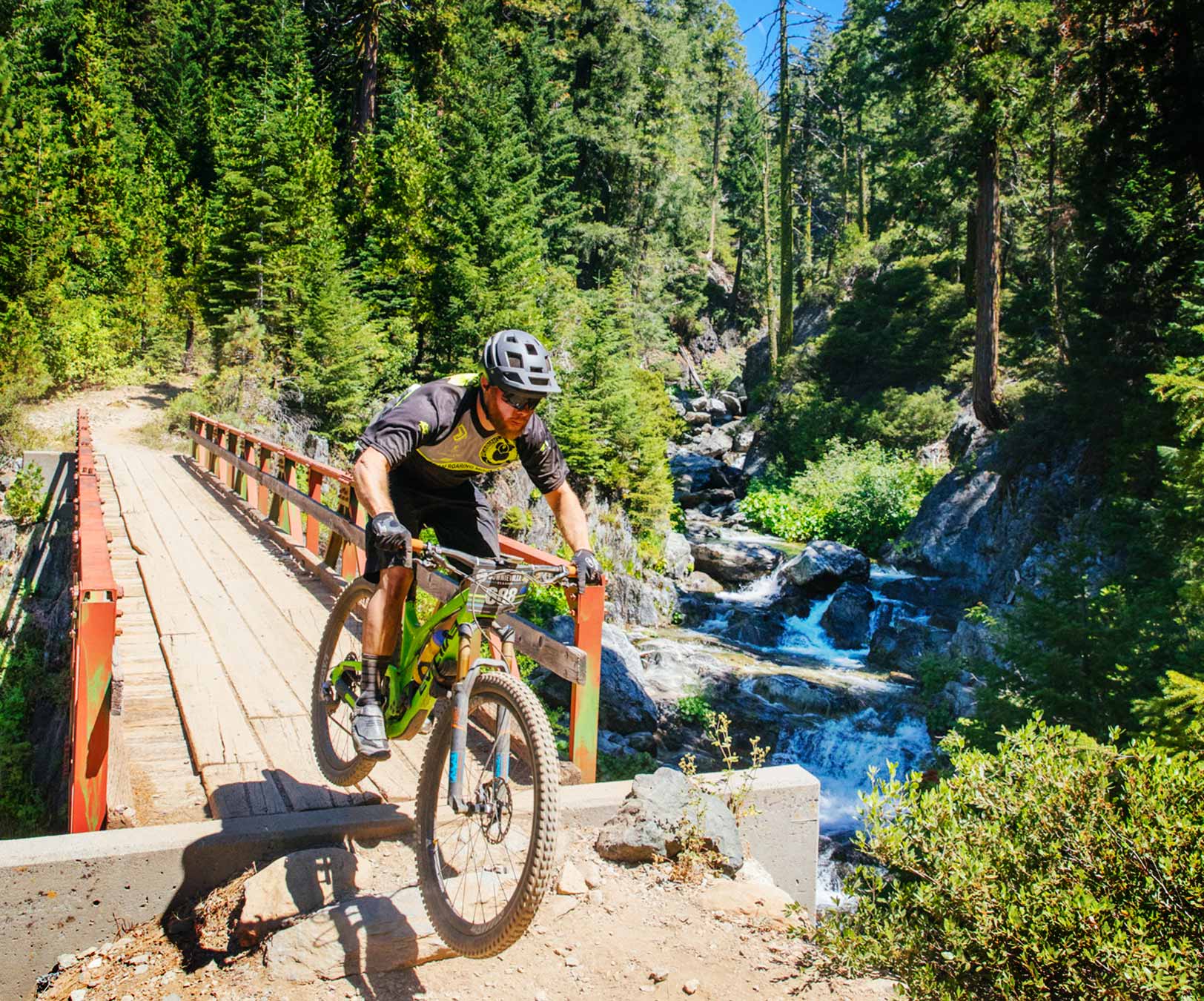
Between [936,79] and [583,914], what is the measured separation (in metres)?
23.5

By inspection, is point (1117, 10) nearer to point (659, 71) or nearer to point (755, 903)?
point (755, 903)

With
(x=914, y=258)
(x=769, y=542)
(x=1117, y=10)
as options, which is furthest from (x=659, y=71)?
(x=1117, y=10)

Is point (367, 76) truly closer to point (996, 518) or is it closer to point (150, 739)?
point (996, 518)

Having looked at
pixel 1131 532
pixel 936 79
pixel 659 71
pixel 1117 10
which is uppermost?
pixel 659 71

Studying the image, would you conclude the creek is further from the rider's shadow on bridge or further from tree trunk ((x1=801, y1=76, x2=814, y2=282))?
tree trunk ((x1=801, y1=76, x2=814, y2=282))

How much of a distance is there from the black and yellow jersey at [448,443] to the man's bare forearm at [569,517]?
5 cm

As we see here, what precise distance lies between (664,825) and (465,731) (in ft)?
4.79

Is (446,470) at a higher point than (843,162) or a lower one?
lower

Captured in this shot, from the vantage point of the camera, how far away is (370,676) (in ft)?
12.2

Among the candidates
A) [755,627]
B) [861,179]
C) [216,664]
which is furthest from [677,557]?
[861,179]

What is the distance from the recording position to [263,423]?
20078 millimetres

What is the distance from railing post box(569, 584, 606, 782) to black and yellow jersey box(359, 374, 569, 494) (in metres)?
0.60

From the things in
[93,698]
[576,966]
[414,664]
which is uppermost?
[414,664]

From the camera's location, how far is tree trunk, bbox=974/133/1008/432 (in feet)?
68.6
